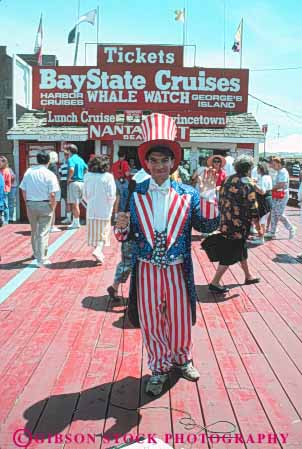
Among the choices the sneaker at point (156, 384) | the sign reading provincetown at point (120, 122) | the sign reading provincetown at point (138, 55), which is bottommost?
the sneaker at point (156, 384)

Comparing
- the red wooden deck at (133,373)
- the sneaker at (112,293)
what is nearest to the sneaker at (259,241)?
the red wooden deck at (133,373)

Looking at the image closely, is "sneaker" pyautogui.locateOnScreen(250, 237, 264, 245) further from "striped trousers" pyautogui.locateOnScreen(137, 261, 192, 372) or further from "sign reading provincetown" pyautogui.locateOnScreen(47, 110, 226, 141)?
"striped trousers" pyautogui.locateOnScreen(137, 261, 192, 372)

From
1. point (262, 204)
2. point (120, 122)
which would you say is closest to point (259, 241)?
point (262, 204)

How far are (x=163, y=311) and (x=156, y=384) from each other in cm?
51

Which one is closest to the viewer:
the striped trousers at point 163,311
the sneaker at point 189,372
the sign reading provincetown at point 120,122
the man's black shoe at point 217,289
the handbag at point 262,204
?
the striped trousers at point 163,311

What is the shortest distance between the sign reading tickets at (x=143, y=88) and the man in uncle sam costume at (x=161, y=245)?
33.3 ft

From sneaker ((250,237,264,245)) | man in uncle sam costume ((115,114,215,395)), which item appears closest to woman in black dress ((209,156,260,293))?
man in uncle sam costume ((115,114,215,395))

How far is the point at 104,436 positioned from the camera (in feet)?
9.45

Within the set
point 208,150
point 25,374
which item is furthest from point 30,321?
point 208,150

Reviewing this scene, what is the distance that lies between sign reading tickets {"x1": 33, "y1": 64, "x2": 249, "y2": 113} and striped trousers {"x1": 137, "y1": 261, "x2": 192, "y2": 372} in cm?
1033

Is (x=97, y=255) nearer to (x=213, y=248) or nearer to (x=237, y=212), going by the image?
(x=213, y=248)

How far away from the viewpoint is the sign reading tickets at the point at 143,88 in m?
13.2

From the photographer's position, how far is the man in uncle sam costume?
327 cm

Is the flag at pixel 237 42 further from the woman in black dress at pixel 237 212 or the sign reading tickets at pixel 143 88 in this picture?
the woman in black dress at pixel 237 212
